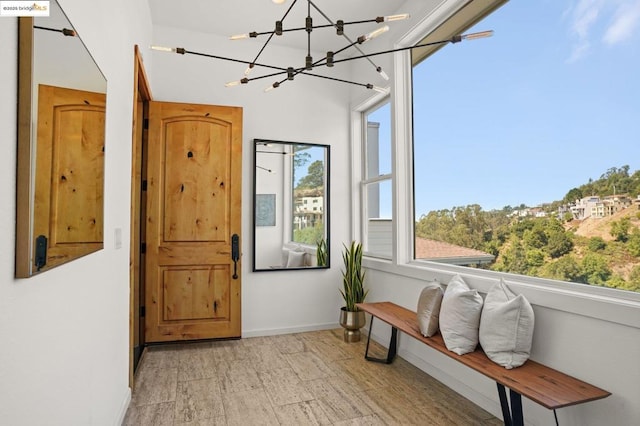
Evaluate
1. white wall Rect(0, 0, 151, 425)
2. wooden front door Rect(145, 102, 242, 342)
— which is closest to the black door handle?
wooden front door Rect(145, 102, 242, 342)

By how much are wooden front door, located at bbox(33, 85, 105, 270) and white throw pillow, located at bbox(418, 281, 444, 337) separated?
1.99 meters

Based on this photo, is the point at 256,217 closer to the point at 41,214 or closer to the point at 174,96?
the point at 174,96

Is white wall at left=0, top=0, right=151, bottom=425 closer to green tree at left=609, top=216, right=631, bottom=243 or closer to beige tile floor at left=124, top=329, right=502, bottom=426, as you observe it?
beige tile floor at left=124, top=329, right=502, bottom=426

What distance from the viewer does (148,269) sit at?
344 centimetres

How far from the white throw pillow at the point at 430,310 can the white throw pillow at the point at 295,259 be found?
1808 millimetres

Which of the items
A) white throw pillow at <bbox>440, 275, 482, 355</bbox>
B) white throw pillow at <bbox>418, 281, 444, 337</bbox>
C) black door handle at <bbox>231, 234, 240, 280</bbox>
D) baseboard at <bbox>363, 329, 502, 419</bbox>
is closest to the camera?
white throw pillow at <bbox>440, 275, 482, 355</bbox>

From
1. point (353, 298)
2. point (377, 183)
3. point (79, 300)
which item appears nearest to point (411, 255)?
point (353, 298)

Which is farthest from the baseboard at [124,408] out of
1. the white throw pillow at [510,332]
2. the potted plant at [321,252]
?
the potted plant at [321,252]

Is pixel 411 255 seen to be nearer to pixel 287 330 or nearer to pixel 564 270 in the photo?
pixel 564 270

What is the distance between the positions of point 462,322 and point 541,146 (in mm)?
1157

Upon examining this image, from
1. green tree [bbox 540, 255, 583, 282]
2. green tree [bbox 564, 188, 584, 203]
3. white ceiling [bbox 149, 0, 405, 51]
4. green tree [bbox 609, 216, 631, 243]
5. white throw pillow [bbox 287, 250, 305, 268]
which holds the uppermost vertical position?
white ceiling [bbox 149, 0, 405, 51]

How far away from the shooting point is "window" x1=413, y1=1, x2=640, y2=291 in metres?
1.84

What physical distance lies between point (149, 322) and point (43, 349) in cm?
255

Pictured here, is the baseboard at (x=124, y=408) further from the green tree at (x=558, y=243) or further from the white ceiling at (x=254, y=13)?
the white ceiling at (x=254, y=13)
